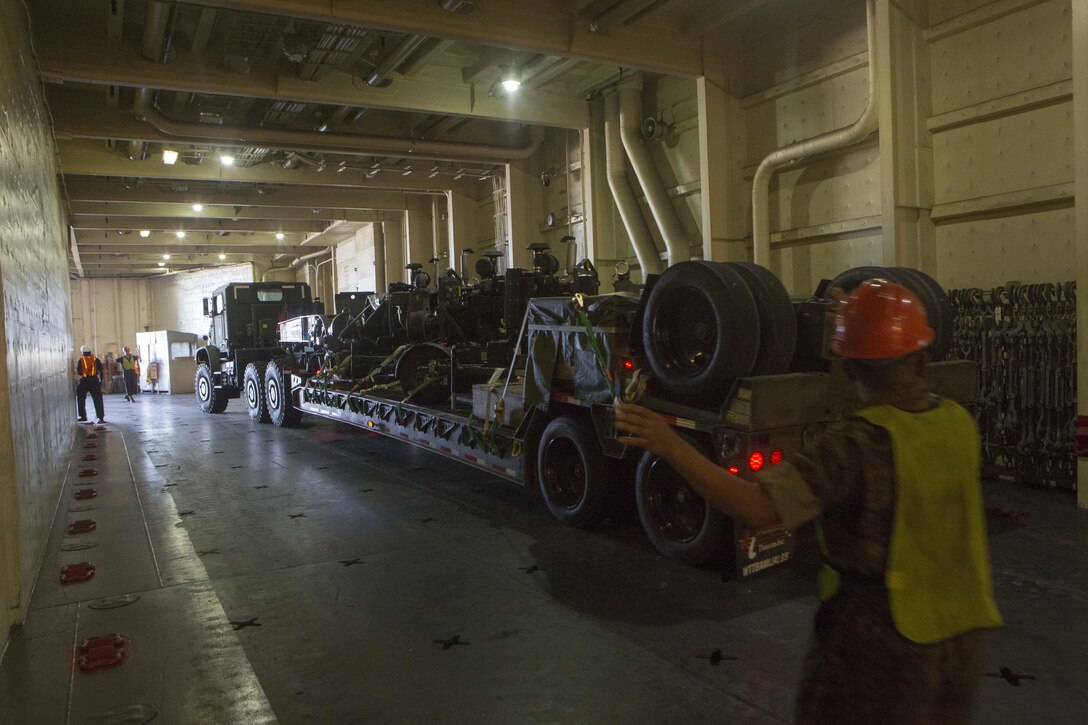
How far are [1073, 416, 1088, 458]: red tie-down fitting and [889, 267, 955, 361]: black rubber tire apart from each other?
1.64 m

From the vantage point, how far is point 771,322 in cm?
489

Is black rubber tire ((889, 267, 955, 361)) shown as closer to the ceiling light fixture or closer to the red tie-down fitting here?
the red tie-down fitting

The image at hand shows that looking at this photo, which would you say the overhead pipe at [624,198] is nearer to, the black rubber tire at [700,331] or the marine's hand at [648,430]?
the black rubber tire at [700,331]

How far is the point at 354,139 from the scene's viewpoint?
13812 mm

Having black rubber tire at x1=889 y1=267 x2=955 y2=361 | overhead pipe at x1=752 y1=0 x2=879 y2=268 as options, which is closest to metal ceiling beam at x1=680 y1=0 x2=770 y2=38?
overhead pipe at x1=752 y1=0 x2=879 y2=268

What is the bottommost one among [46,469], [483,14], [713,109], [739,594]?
[739,594]

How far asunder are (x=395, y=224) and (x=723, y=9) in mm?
13226

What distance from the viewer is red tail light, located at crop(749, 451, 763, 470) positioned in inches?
185

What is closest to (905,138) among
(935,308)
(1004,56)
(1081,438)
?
(1004,56)

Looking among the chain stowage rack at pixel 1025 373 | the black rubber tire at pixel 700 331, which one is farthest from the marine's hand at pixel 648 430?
the chain stowage rack at pixel 1025 373

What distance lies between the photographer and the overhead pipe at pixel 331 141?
12.2m

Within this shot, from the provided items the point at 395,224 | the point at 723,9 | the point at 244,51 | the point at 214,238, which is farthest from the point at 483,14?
the point at 214,238

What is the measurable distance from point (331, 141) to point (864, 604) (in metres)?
13.5

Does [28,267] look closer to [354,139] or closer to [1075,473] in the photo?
[354,139]
